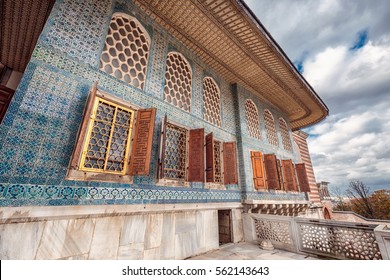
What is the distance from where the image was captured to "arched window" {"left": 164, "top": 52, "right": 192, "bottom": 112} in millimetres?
5419

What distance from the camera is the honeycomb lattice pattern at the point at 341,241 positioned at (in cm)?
392

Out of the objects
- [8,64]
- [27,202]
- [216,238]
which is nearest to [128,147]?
[27,202]

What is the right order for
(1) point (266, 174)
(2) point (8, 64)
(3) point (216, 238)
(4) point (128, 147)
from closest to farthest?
(4) point (128, 147) < (3) point (216, 238) < (2) point (8, 64) < (1) point (266, 174)

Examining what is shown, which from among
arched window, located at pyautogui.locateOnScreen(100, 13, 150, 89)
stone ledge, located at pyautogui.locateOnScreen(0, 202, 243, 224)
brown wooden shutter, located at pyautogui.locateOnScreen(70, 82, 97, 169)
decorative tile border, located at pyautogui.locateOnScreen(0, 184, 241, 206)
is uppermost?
arched window, located at pyautogui.locateOnScreen(100, 13, 150, 89)

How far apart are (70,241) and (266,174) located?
21.9ft

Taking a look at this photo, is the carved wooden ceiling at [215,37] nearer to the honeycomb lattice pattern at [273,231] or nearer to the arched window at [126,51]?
the arched window at [126,51]

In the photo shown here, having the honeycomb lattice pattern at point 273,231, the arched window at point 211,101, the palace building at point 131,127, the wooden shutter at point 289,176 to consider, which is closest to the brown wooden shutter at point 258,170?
the palace building at point 131,127

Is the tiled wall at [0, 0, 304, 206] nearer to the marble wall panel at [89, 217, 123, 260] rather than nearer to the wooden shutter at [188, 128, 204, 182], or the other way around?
the marble wall panel at [89, 217, 123, 260]

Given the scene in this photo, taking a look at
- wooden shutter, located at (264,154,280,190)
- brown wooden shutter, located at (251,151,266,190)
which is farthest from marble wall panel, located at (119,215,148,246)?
wooden shutter, located at (264,154,280,190)

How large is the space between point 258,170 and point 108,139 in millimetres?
5673

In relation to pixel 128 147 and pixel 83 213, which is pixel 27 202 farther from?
pixel 128 147

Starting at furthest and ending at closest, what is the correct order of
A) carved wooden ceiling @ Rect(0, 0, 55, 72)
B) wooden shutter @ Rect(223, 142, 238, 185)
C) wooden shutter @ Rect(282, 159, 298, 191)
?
wooden shutter @ Rect(282, 159, 298, 191)
wooden shutter @ Rect(223, 142, 238, 185)
carved wooden ceiling @ Rect(0, 0, 55, 72)

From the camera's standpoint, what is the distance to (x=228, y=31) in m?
5.47

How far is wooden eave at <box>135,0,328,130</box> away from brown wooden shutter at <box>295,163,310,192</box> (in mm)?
3355
